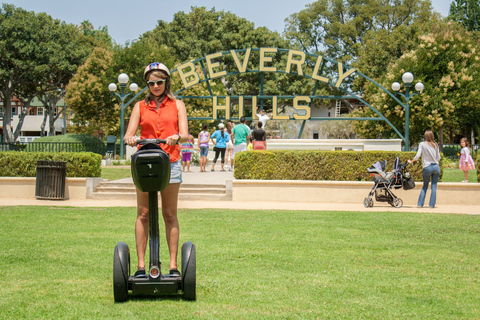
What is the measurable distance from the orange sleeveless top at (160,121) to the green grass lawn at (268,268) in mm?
Result: 1334

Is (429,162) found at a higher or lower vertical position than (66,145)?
lower

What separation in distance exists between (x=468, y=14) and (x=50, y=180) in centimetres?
4996

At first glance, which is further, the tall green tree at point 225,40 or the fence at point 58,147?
the tall green tree at point 225,40

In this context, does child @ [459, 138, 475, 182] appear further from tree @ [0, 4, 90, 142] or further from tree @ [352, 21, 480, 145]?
tree @ [0, 4, 90, 142]

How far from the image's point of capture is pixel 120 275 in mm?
4332

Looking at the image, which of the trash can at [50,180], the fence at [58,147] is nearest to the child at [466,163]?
the trash can at [50,180]

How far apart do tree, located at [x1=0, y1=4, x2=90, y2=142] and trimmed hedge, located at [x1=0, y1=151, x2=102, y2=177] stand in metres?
27.9

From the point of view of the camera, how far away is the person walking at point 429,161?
1255cm

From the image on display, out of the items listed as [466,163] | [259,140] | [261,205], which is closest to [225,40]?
[259,140]

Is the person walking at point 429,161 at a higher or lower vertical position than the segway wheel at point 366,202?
higher

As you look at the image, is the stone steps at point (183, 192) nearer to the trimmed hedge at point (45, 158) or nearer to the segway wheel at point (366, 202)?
the trimmed hedge at point (45, 158)

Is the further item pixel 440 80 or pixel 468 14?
pixel 468 14

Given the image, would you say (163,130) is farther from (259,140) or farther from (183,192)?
(259,140)

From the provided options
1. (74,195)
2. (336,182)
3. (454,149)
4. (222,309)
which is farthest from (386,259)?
(454,149)
